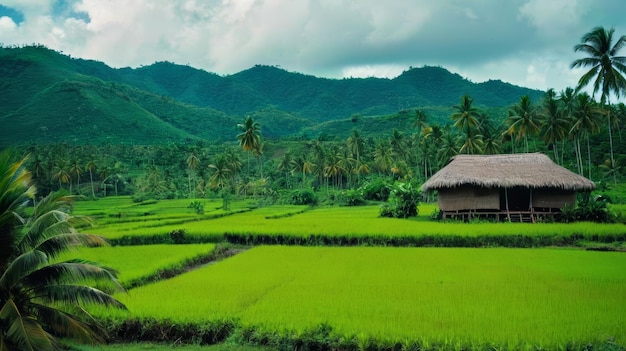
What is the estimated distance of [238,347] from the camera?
7.48 metres

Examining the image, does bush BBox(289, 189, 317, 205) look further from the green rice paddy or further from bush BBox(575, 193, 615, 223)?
the green rice paddy

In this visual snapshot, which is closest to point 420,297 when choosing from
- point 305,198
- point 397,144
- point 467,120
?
point 467,120

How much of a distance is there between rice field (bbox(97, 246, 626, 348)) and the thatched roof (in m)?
8.45

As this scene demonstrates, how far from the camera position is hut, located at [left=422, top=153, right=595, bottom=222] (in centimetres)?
2269

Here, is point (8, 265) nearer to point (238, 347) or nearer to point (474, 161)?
point (238, 347)

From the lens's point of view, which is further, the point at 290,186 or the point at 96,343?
the point at 290,186

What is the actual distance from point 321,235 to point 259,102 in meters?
136

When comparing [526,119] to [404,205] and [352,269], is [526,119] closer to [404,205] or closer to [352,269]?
[404,205]

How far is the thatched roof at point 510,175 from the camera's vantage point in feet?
73.8

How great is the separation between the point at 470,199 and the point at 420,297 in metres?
16.2

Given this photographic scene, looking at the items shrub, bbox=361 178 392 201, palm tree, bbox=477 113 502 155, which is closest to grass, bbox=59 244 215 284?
shrub, bbox=361 178 392 201

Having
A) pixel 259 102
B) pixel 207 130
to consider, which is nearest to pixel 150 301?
pixel 207 130

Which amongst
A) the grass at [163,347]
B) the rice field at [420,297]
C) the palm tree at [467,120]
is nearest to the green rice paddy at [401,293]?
the rice field at [420,297]

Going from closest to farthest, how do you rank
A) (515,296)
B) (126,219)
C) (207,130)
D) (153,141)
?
(515,296) → (126,219) → (153,141) → (207,130)
